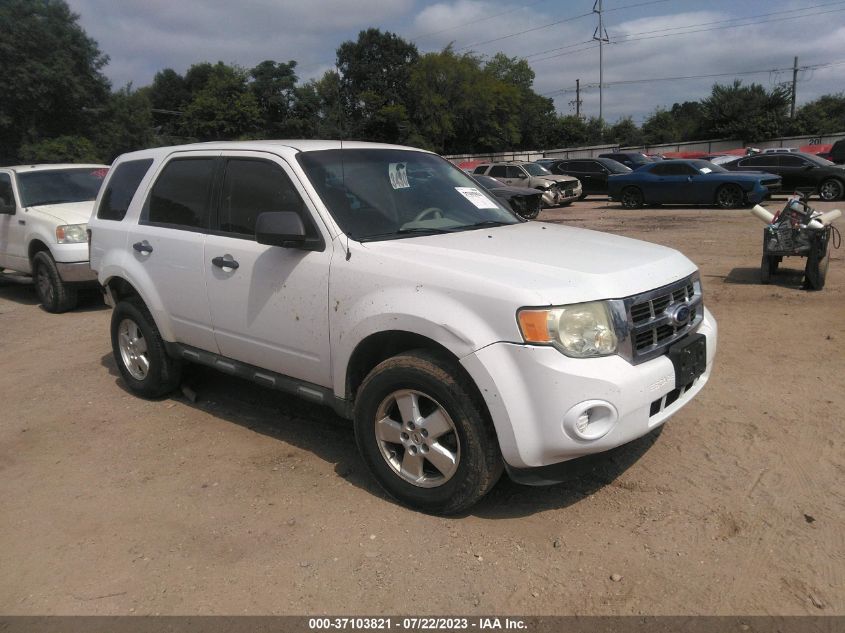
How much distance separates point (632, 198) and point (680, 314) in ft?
62.4

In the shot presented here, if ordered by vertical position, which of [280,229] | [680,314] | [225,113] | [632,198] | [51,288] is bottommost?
[632,198]

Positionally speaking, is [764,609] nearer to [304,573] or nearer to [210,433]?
[304,573]

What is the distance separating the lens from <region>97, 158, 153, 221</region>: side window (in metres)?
5.16

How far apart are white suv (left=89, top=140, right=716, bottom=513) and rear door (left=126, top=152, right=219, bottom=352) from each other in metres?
0.01

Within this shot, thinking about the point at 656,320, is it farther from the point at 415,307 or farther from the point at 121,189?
the point at 121,189

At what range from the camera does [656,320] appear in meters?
3.26

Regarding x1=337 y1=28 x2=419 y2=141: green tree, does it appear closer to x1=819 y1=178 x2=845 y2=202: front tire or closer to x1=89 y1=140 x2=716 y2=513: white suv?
x1=819 y1=178 x2=845 y2=202: front tire

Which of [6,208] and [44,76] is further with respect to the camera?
[44,76]

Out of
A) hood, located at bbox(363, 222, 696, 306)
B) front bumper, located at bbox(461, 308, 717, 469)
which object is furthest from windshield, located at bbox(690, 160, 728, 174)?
front bumper, located at bbox(461, 308, 717, 469)

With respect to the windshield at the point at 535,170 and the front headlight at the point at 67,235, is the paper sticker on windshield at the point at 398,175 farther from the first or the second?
the windshield at the point at 535,170

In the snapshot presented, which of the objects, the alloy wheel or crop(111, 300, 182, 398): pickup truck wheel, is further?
crop(111, 300, 182, 398): pickup truck wheel

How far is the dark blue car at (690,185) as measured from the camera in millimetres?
18797

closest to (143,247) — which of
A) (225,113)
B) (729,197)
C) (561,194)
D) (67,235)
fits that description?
(67,235)

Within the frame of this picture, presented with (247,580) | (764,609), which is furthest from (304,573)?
(764,609)
